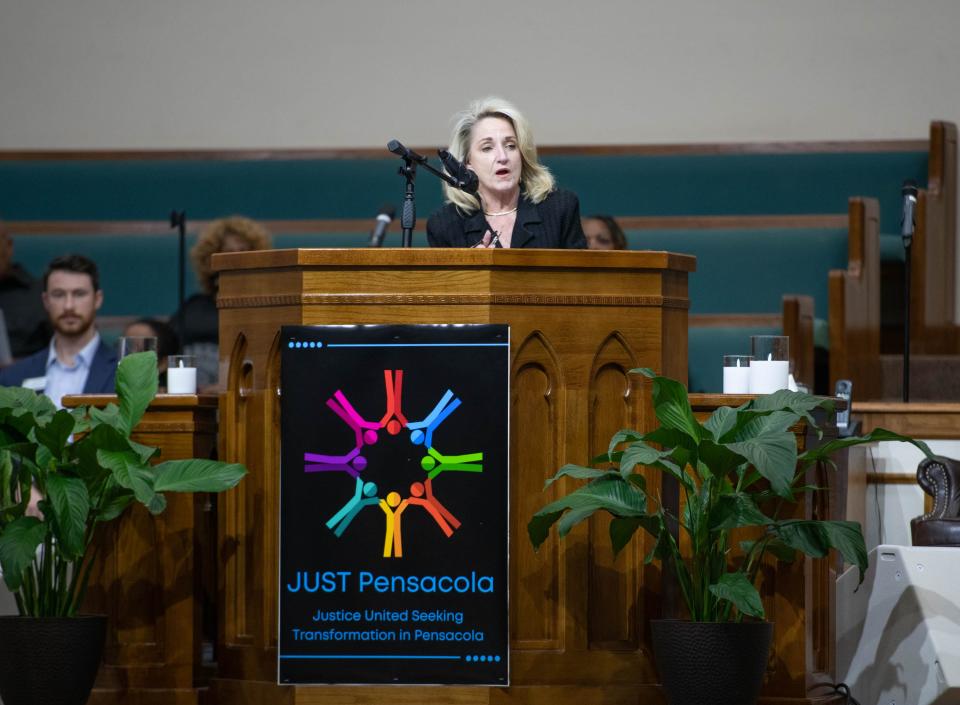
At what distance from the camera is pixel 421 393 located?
321cm

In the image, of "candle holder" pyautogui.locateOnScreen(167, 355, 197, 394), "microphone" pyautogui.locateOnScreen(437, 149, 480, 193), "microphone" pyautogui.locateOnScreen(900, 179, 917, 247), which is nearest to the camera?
"microphone" pyautogui.locateOnScreen(437, 149, 480, 193)

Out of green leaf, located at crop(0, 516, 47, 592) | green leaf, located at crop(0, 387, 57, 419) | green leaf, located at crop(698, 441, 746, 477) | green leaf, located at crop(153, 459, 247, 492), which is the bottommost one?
green leaf, located at crop(0, 516, 47, 592)

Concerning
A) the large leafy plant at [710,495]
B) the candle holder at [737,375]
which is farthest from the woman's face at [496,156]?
the large leafy plant at [710,495]

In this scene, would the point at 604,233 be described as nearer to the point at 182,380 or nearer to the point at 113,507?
the point at 182,380

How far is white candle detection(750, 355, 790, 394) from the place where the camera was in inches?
139

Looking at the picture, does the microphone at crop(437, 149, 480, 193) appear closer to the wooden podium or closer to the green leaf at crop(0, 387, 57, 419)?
the wooden podium

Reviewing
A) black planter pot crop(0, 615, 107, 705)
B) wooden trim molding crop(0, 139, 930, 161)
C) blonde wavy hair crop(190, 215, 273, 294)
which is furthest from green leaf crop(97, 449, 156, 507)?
wooden trim molding crop(0, 139, 930, 161)

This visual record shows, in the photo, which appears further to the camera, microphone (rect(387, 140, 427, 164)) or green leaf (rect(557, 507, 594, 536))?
microphone (rect(387, 140, 427, 164))

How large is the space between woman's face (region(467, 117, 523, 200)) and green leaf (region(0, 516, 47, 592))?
4.64 feet

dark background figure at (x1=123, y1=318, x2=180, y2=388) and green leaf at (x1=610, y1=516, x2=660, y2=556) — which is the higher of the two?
dark background figure at (x1=123, y1=318, x2=180, y2=388)

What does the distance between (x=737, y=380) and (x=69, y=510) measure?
1481 millimetres

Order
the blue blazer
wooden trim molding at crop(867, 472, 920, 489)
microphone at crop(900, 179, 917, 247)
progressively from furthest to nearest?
the blue blazer → microphone at crop(900, 179, 917, 247) → wooden trim molding at crop(867, 472, 920, 489)

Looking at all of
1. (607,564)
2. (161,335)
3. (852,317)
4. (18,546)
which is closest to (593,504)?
(607,564)

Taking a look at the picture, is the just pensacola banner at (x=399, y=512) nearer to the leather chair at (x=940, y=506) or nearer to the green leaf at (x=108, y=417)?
the green leaf at (x=108, y=417)
